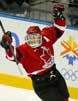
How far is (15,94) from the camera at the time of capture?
17.4ft

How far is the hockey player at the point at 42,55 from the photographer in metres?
4.82

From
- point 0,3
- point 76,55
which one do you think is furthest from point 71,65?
point 0,3

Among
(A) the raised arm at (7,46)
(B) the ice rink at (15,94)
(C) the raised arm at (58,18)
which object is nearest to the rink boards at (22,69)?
(B) the ice rink at (15,94)

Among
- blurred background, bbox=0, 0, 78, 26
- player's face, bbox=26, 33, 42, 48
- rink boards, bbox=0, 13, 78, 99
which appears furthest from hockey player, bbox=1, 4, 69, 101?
blurred background, bbox=0, 0, 78, 26

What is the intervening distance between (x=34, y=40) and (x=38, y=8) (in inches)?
37.3

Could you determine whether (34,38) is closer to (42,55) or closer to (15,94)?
(42,55)

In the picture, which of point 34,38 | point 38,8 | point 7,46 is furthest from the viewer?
point 38,8

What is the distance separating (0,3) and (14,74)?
85 centimetres

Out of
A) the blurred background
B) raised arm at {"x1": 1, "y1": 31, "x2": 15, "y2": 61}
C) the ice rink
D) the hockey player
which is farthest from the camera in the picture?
the blurred background

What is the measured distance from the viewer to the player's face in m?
4.86

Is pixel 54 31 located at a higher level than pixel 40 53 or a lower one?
higher

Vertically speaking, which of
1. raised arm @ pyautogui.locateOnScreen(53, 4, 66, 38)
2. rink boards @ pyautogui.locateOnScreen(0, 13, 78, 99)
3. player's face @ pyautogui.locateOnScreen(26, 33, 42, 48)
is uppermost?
raised arm @ pyautogui.locateOnScreen(53, 4, 66, 38)

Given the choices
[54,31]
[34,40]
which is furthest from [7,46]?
[54,31]

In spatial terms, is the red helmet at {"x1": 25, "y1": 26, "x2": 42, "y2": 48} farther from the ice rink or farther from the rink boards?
the ice rink
